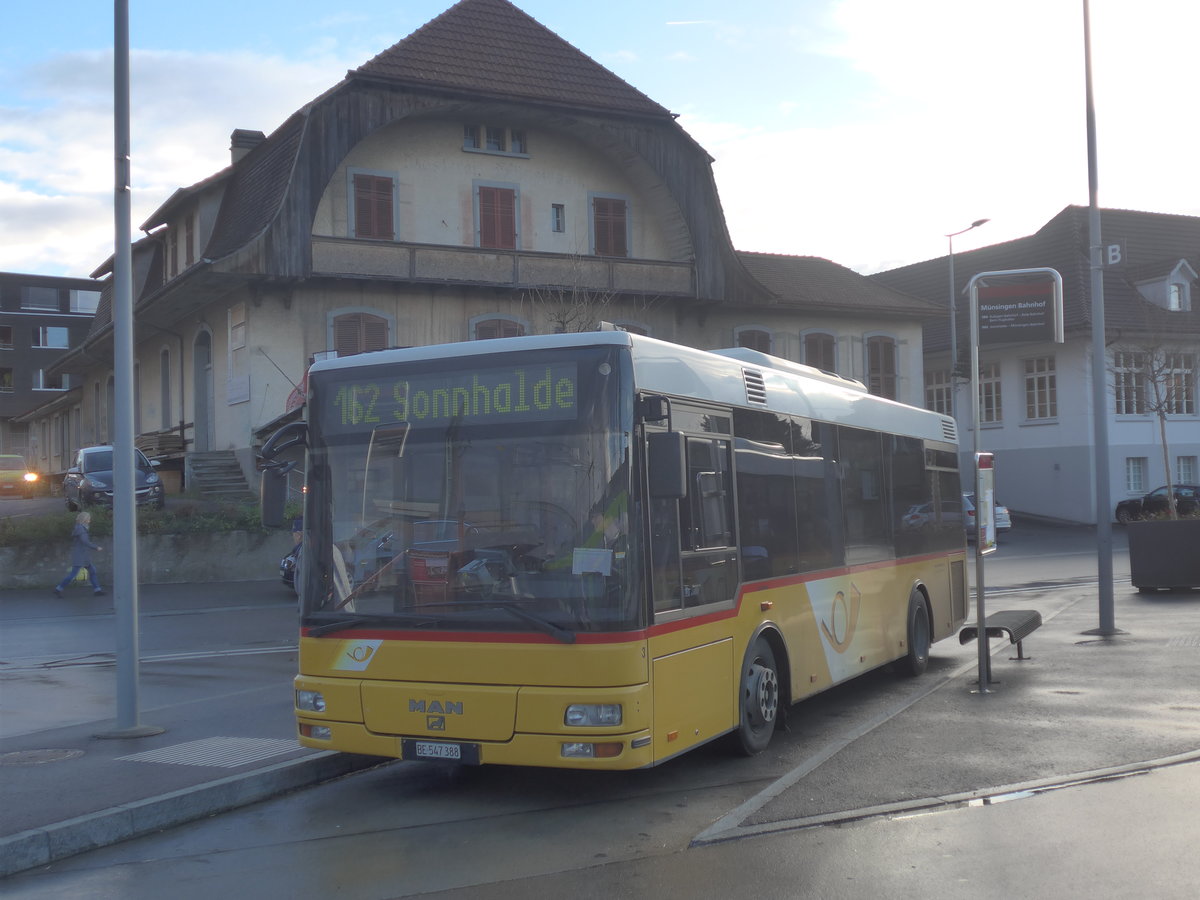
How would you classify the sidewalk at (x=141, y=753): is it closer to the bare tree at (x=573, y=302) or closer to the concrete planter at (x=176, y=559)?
the concrete planter at (x=176, y=559)

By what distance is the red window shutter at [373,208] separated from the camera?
3216 centimetres

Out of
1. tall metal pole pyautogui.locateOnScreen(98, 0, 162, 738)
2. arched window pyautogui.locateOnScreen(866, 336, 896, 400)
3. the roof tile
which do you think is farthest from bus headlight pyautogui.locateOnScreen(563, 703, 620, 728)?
arched window pyautogui.locateOnScreen(866, 336, 896, 400)

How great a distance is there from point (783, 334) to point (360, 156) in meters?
13.8

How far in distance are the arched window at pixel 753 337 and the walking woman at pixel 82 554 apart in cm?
1976

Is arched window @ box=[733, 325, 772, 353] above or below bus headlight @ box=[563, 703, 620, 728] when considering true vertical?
above

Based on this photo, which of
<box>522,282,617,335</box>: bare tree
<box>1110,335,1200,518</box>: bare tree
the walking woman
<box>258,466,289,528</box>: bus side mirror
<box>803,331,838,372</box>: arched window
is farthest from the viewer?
<box>803,331,838,372</box>: arched window

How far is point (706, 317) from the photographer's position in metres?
36.4

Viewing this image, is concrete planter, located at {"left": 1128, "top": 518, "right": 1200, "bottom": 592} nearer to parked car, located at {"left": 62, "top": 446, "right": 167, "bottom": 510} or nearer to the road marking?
the road marking

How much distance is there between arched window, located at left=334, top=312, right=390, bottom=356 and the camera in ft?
104

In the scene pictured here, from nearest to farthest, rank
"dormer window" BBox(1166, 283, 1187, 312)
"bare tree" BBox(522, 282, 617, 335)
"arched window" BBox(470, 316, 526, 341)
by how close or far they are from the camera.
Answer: "bare tree" BBox(522, 282, 617, 335) → "arched window" BBox(470, 316, 526, 341) → "dormer window" BBox(1166, 283, 1187, 312)

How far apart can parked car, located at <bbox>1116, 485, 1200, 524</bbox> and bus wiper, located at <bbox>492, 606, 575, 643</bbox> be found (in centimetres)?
3932

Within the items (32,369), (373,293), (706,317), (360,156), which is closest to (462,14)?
(360,156)

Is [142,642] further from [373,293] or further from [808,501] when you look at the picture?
[373,293]

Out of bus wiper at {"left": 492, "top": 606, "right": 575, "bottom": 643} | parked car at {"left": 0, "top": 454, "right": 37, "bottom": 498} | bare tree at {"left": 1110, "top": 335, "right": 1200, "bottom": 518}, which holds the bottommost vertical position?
bus wiper at {"left": 492, "top": 606, "right": 575, "bottom": 643}
